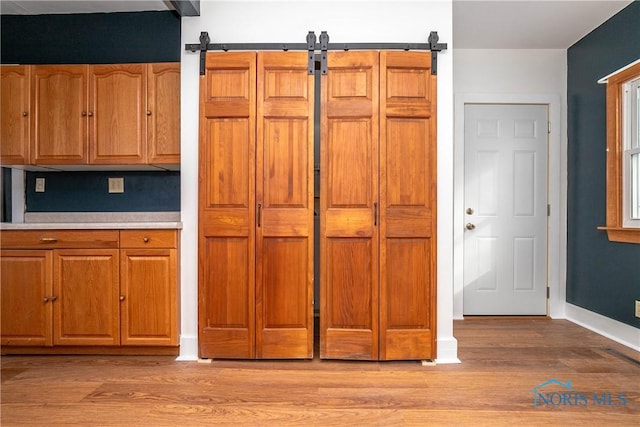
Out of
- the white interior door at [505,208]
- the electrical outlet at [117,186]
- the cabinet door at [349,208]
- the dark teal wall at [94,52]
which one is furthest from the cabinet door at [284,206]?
the white interior door at [505,208]

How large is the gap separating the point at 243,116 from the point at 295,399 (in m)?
1.75

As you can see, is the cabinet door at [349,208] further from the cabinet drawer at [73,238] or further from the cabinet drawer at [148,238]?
the cabinet drawer at [73,238]

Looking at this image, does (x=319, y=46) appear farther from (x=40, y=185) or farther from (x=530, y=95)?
(x=40, y=185)

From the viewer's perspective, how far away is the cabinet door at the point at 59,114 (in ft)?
9.68

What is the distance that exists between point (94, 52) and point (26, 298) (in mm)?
1953

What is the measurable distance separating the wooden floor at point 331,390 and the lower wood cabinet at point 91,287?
180 mm

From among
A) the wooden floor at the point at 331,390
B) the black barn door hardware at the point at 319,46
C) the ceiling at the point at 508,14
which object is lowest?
the wooden floor at the point at 331,390

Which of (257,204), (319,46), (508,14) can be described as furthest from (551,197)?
(257,204)

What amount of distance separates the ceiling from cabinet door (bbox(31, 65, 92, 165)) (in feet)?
1.76

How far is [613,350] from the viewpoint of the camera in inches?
113

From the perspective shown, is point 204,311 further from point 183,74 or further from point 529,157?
point 529,157

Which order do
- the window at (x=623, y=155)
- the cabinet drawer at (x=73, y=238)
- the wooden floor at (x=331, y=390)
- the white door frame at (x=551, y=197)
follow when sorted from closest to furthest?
the wooden floor at (x=331, y=390) → the cabinet drawer at (x=73, y=238) → the window at (x=623, y=155) → the white door frame at (x=551, y=197)

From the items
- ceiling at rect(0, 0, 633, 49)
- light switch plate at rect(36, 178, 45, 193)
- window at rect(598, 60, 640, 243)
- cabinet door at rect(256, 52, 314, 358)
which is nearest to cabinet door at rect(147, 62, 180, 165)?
ceiling at rect(0, 0, 633, 49)

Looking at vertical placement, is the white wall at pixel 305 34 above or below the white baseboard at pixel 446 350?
above
